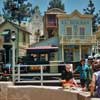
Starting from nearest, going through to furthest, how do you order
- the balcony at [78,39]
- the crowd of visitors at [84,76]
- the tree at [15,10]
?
the crowd of visitors at [84,76], the balcony at [78,39], the tree at [15,10]

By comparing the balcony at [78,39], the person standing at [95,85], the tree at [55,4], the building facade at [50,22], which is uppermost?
the tree at [55,4]

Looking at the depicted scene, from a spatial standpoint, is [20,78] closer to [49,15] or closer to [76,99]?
[76,99]

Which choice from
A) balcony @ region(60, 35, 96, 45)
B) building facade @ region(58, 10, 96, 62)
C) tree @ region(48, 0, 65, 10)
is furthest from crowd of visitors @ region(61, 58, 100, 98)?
tree @ region(48, 0, 65, 10)

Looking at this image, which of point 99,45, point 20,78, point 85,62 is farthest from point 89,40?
point 85,62

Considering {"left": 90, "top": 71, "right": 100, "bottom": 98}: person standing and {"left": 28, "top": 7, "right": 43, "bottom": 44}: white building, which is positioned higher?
{"left": 28, "top": 7, "right": 43, "bottom": 44}: white building

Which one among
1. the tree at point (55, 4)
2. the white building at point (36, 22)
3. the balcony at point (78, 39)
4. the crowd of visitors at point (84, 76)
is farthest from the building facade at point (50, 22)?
the crowd of visitors at point (84, 76)

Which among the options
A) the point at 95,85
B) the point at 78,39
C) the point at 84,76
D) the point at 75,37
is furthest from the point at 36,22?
the point at 95,85

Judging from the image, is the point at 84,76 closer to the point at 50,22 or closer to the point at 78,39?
the point at 78,39

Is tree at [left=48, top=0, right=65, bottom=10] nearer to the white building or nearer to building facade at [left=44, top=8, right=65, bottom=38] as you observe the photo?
the white building

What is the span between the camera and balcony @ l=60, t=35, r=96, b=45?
134 feet

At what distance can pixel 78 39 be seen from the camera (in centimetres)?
4159

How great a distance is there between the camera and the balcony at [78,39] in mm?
40875

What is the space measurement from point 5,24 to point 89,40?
10.2m

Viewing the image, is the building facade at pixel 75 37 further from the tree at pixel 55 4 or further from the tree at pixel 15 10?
the tree at pixel 55 4
